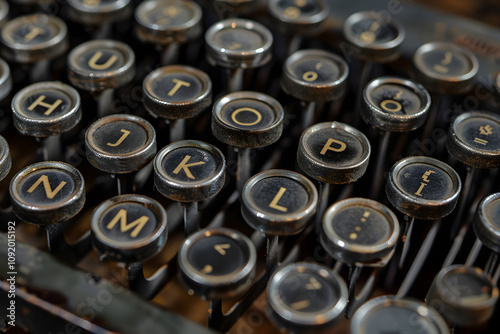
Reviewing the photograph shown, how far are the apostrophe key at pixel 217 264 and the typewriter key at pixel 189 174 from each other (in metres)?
0.11

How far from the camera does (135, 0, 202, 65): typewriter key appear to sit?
1.89 m

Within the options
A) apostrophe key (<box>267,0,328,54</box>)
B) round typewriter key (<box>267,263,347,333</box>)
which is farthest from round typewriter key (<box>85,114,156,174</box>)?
apostrophe key (<box>267,0,328,54</box>)

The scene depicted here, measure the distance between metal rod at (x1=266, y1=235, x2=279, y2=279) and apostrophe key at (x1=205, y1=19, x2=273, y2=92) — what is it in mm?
563

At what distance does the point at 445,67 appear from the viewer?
178 cm

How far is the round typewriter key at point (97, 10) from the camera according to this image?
195 centimetres

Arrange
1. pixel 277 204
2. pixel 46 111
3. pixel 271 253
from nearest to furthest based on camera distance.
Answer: pixel 277 204 → pixel 271 253 → pixel 46 111

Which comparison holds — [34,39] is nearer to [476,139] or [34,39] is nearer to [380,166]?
[380,166]

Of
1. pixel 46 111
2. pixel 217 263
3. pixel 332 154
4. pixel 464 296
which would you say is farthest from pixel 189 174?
pixel 464 296

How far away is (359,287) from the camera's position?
5.74 ft

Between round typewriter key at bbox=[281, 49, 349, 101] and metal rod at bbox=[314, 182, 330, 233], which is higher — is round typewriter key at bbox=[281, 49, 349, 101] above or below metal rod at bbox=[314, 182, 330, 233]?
above

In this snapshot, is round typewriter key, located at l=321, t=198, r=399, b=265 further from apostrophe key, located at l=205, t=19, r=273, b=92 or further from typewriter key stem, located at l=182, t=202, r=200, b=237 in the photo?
apostrophe key, located at l=205, t=19, r=273, b=92

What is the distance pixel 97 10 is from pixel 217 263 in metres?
1.06

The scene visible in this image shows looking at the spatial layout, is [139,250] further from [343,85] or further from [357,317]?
[343,85]

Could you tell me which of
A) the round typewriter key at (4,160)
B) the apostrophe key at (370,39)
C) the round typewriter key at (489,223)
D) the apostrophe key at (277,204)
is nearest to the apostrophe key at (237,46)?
the apostrophe key at (370,39)
